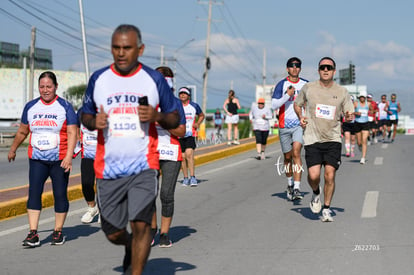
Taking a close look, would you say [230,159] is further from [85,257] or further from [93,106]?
[93,106]

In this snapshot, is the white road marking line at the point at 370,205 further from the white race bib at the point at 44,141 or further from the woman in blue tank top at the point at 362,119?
the woman in blue tank top at the point at 362,119

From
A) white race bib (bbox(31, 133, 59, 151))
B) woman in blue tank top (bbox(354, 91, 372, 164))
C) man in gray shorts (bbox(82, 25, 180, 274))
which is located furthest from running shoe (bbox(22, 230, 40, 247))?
woman in blue tank top (bbox(354, 91, 372, 164))

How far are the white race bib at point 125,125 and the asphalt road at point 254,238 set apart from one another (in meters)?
1.67

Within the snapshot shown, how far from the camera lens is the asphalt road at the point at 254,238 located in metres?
6.07

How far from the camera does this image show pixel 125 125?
15.3ft

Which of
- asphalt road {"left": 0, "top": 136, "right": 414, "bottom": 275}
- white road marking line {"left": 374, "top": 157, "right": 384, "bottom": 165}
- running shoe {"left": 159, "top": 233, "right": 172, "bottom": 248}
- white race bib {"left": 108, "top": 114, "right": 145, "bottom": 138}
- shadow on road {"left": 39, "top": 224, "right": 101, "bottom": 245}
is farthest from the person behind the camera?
white road marking line {"left": 374, "top": 157, "right": 384, "bottom": 165}

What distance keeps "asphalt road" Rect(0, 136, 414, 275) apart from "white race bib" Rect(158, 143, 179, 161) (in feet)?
2.99

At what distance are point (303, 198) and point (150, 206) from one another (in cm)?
656

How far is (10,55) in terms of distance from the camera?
11200 centimetres

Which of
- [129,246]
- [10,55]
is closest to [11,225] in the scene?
[129,246]

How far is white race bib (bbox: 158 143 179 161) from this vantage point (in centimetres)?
685

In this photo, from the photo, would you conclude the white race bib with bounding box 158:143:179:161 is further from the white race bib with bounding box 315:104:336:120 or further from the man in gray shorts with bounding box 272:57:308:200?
the man in gray shorts with bounding box 272:57:308:200

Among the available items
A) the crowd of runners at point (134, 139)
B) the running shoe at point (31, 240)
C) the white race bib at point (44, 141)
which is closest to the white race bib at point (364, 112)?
the crowd of runners at point (134, 139)

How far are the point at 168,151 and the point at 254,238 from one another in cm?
138
